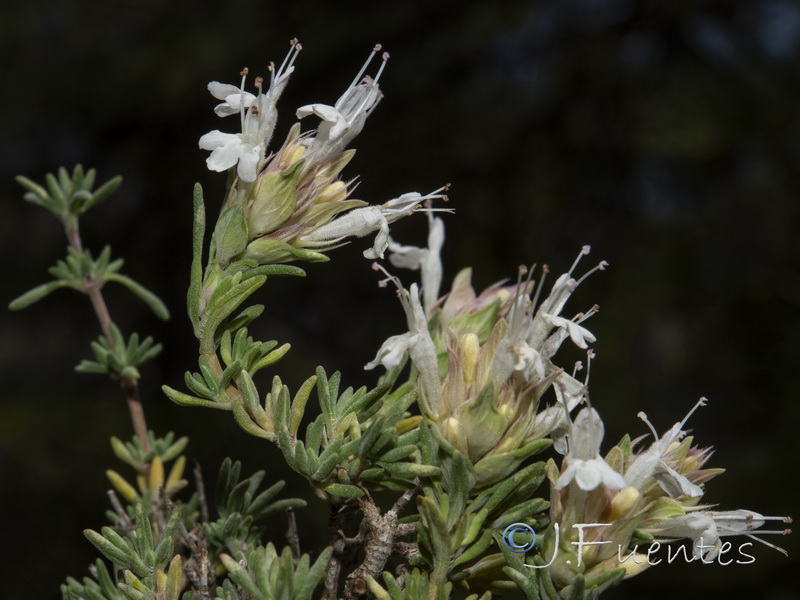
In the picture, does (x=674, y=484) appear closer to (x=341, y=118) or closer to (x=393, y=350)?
(x=393, y=350)

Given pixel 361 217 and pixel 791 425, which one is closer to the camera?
pixel 361 217

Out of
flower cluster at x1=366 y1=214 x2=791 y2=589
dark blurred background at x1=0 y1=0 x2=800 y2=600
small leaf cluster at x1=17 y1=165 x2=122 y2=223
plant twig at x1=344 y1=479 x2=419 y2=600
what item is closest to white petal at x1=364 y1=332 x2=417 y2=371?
flower cluster at x1=366 y1=214 x2=791 y2=589

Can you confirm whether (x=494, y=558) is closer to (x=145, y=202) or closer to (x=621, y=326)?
(x=621, y=326)

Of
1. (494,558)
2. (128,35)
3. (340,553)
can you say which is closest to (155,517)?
(340,553)

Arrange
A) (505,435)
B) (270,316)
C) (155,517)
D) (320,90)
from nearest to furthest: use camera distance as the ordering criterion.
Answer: (505,435)
(155,517)
(320,90)
(270,316)

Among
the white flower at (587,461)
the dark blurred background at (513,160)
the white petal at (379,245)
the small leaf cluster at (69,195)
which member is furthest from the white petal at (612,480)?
the dark blurred background at (513,160)

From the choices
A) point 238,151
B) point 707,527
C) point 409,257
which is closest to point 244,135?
point 238,151
